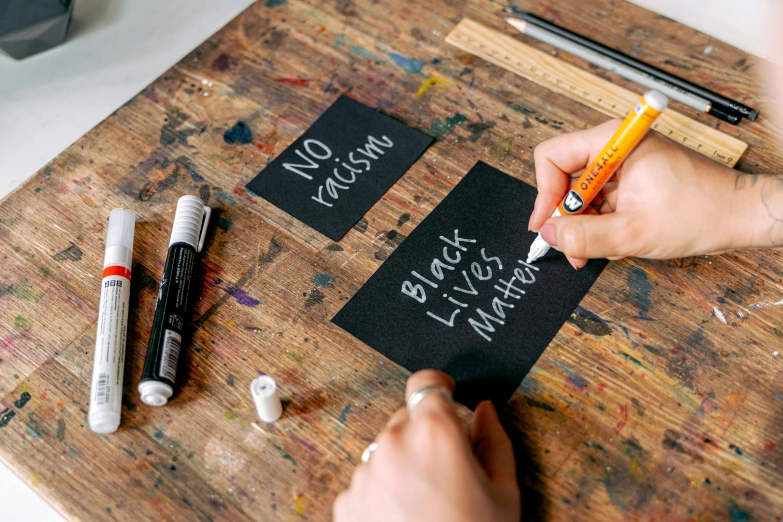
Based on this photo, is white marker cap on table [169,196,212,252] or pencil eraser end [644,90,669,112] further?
white marker cap on table [169,196,212,252]

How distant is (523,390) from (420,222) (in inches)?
10.9

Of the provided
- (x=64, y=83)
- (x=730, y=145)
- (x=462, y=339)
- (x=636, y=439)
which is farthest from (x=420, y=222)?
(x=64, y=83)

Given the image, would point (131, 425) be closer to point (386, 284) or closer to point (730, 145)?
point (386, 284)

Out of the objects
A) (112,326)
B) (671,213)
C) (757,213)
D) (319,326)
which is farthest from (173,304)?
(757,213)

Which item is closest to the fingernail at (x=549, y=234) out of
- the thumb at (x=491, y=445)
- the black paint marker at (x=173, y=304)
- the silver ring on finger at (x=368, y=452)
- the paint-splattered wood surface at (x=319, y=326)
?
the paint-splattered wood surface at (x=319, y=326)

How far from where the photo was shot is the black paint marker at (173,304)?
0.70 m

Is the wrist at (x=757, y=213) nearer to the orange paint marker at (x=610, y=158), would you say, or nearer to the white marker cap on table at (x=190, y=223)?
the orange paint marker at (x=610, y=158)

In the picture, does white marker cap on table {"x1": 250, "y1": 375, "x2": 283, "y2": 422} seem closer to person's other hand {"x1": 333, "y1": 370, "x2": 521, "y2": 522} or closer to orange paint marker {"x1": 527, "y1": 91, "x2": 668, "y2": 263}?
person's other hand {"x1": 333, "y1": 370, "x2": 521, "y2": 522}

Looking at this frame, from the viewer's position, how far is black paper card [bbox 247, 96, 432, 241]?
2.82 feet

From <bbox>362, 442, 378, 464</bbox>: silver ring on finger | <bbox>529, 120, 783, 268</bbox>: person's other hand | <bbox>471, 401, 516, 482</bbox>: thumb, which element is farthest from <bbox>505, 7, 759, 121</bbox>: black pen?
<bbox>362, 442, 378, 464</bbox>: silver ring on finger

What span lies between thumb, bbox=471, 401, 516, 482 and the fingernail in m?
0.22

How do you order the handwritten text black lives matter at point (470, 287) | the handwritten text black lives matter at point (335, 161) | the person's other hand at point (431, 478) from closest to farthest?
1. the person's other hand at point (431, 478)
2. the handwritten text black lives matter at point (470, 287)
3. the handwritten text black lives matter at point (335, 161)

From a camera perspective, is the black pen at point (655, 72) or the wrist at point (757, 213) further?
the black pen at point (655, 72)

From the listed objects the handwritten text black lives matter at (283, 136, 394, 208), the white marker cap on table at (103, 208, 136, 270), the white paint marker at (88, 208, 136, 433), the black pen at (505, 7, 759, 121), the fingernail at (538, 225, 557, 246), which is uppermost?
the black pen at (505, 7, 759, 121)
